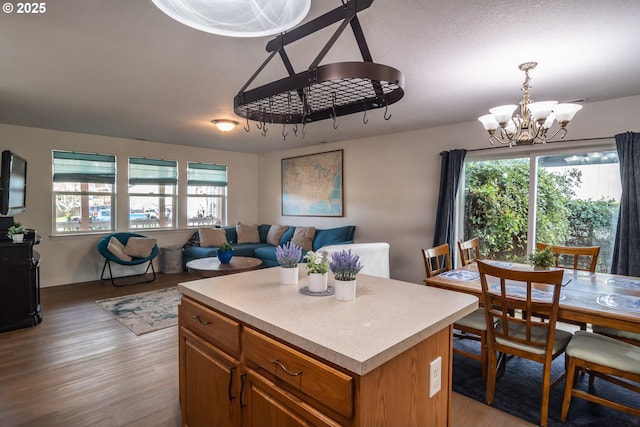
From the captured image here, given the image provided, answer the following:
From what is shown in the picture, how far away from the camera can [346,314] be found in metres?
1.26

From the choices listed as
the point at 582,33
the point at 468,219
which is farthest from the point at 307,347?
the point at 468,219

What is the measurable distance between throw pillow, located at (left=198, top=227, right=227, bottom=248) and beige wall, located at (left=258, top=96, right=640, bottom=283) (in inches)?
82.8

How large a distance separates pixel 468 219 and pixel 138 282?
521cm

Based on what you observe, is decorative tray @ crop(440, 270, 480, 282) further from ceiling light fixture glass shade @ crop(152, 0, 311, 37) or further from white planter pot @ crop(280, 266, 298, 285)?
ceiling light fixture glass shade @ crop(152, 0, 311, 37)

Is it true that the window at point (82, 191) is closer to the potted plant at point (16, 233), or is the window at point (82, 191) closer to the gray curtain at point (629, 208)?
the potted plant at point (16, 233)

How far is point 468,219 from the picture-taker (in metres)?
4.51

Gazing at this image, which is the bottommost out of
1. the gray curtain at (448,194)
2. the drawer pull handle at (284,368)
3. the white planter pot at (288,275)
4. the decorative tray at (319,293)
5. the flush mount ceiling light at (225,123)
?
the drawer pull handle at (284,368)

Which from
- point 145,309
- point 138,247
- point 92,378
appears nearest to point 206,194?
point 138,247

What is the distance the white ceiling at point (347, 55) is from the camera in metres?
1.84

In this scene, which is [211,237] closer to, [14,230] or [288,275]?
[14,230]

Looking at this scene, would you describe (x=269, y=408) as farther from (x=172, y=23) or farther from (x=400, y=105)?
(x=400, y=105)

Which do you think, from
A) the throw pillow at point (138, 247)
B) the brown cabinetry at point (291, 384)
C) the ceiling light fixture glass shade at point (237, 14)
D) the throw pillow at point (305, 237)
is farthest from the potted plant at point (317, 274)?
the throw pillow at point (138, 247)

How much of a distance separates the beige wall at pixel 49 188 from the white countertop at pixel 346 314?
4.68m

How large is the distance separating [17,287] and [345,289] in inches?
153
